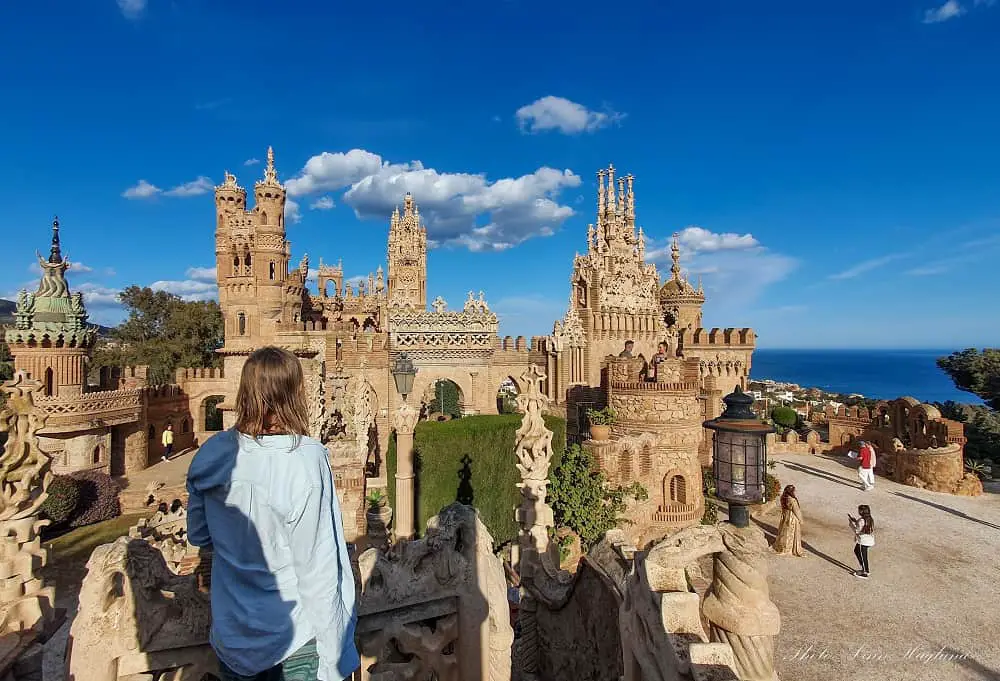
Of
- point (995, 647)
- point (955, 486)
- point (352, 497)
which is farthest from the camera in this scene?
point (955, 486)

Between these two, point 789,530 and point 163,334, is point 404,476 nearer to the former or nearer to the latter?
point 789,530

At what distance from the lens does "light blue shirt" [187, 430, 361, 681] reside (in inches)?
83.7

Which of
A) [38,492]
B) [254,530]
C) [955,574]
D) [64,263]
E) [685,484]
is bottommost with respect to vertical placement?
[955,574]

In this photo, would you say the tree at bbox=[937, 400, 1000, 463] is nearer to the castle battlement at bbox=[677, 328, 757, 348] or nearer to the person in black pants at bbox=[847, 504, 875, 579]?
the castle battlement at bbox=[677, 328, 757, 348]

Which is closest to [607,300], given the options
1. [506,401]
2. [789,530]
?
[789,530]

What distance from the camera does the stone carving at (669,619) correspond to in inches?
104

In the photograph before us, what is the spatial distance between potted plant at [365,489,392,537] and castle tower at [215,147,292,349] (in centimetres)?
2011

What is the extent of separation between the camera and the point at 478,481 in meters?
14.3

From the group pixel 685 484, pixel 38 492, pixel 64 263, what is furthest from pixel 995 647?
pixel 64 263

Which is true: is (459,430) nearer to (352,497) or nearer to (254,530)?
(352,497)

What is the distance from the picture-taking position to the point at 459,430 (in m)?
14.3

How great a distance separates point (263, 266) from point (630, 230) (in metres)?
21.4

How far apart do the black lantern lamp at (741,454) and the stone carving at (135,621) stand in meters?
3.64

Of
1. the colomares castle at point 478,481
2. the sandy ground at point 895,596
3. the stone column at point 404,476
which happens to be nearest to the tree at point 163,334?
the colomares castle at point 478,481
